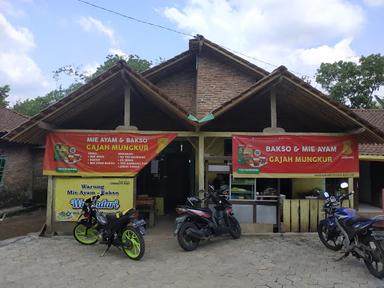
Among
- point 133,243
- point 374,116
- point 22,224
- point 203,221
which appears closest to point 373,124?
point 374,116

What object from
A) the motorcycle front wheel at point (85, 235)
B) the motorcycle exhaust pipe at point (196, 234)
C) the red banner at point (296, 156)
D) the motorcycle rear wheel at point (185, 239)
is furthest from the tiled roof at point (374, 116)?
the motorcycle front wheel at point (85, 235)

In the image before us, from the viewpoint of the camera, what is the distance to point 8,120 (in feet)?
47.8

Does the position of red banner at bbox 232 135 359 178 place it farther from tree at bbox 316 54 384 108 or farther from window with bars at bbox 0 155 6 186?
tree at bbox 316 54 384 108

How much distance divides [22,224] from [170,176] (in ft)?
16.7

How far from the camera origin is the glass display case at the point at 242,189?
8.54m

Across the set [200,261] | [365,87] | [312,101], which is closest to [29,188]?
[200,261]

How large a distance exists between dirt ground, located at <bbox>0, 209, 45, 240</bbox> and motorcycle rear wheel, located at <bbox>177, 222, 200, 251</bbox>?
4414 mm

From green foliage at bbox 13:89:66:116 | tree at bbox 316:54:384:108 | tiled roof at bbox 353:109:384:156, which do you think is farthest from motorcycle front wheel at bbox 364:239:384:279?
green foliage at bbox 13:89:66:116

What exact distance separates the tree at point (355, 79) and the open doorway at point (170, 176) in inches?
687

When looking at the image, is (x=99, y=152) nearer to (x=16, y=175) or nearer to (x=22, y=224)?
(x=22, y=224)

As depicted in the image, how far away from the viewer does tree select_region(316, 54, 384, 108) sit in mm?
24969

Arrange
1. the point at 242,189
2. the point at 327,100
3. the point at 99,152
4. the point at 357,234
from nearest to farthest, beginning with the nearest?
1. the point at 357,234
2. the point at 327,100
3. the point at 99,152
4. the point at 242,189

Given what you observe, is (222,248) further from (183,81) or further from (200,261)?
(183,81)

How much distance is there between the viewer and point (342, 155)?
8.48 meters
